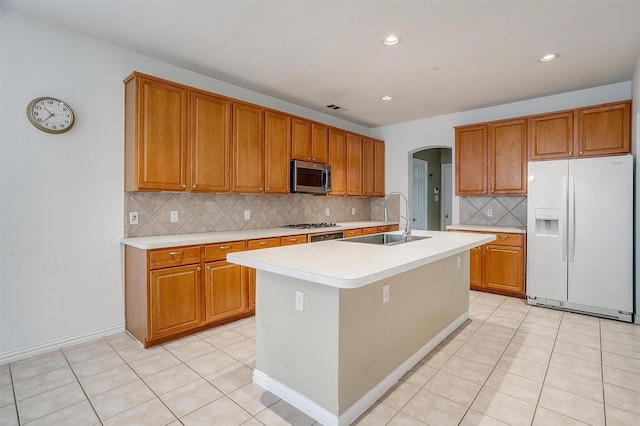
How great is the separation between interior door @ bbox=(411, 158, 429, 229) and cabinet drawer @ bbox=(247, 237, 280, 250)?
387cm

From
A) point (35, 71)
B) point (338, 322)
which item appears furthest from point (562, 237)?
point (35, 71)

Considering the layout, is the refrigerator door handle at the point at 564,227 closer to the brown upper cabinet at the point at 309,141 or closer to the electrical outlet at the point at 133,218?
the brown upper cabinet at the point at 309,141

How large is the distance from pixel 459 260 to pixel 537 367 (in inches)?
42.3

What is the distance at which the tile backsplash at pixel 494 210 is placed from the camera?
15.1ft

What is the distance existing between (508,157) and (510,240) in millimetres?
1139

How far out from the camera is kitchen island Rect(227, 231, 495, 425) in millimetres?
1733

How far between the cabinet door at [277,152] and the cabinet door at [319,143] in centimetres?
48

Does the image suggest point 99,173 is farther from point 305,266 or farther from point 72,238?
point 305,266

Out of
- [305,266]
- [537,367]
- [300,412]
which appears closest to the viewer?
[305,266]

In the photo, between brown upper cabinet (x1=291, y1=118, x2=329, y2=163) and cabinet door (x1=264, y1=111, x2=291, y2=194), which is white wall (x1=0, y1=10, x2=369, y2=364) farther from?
brown upper cabinet (x1=291, y1=118, x2=329, y2=163)

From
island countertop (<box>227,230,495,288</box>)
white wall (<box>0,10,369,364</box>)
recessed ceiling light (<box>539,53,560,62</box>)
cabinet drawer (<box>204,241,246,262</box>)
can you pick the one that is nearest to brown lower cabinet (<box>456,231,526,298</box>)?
island countertop (<box>227,230,495,288</box>)

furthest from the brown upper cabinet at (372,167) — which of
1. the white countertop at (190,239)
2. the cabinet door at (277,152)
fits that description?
the white countertop at (190,239)

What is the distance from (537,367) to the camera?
7.99 ft

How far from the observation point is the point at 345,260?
1.88 m
